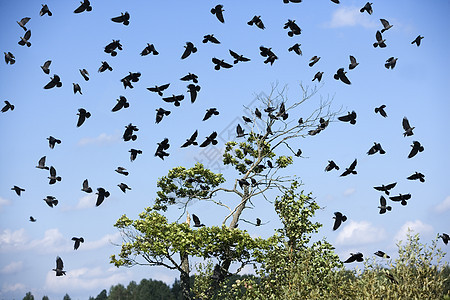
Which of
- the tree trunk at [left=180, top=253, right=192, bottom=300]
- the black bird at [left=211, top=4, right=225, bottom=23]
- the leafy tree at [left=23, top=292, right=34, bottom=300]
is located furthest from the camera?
the leafy tree at [left=23, top=292, right=34, bottom=300]

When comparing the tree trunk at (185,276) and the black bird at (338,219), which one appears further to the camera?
the tree trunk at (185,276)

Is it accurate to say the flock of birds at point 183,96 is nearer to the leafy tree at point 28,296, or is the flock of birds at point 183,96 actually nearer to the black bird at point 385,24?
the black bird at point 385,24

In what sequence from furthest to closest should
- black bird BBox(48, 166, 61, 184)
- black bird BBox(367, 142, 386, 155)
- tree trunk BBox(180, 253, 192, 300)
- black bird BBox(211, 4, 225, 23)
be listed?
tree trunk BBox(180, 253, 192, 300) → black bird BBox(367, 142, 386, 155) → black bird BBox(48, 166, 61, 184) → black bird BBox(211, 4, 225, 23)

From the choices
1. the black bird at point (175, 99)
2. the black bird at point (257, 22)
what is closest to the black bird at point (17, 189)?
the black bird at point (175, 99)

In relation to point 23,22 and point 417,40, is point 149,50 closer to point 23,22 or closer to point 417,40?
point 23,22

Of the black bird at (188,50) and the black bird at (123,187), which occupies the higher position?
the black bird at (188,50)

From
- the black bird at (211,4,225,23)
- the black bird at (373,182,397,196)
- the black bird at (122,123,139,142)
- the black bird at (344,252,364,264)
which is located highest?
the black bird at (211,4,225,23)

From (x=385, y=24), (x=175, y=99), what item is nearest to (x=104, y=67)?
(x=175, y=99)

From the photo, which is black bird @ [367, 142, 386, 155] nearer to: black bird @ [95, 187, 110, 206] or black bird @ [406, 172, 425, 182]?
black bird @ [406, 172, 425, 182]

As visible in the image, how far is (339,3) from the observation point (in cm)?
1273

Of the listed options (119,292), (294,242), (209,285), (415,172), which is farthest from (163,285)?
(415,172)

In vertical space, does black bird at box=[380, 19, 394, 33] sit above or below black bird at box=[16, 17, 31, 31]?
below

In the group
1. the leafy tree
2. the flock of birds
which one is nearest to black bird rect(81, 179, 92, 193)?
the flock of birds

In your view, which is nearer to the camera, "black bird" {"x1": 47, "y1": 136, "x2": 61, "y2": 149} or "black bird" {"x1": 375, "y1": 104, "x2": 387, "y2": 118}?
"black bird" {"x1": 47, "y1": 136, "x2": 61, "y2": 149}
